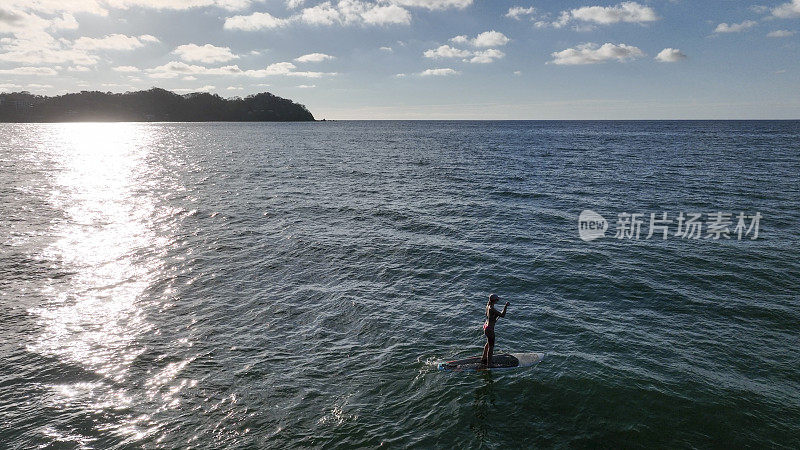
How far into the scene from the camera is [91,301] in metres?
26.0

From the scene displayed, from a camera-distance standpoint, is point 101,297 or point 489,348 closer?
point 489,348

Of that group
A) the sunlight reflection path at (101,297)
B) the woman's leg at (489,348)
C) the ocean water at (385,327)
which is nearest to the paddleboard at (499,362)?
the woman's leg at (489,348)

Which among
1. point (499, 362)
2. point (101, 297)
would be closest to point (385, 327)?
point (499, 362)

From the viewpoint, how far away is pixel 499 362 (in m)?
19.9

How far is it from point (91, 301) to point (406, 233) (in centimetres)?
2367

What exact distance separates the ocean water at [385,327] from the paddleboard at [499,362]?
1.38 feet

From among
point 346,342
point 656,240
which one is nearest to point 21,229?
point 346,342

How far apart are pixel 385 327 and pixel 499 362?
20.9 feet

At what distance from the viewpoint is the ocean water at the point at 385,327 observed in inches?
642

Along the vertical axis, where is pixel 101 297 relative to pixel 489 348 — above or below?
below

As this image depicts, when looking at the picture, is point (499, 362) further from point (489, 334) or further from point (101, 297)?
point (101, 297)

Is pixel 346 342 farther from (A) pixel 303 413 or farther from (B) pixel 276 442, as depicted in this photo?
(B) pixel 276 442

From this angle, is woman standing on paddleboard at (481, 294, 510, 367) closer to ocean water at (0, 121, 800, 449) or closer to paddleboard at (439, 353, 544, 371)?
paddleboard at (439, 353, 544, 371)

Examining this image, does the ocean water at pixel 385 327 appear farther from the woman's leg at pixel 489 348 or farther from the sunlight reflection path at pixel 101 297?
the woman's leg at pixel 489 348
